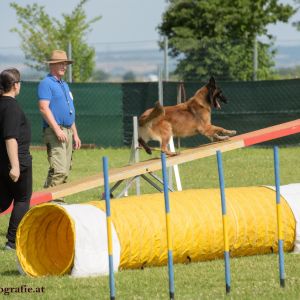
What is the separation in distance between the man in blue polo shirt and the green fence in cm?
907

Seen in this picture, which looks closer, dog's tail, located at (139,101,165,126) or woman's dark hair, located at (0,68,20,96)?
woman's dark hair, located at (0,68,20,96)

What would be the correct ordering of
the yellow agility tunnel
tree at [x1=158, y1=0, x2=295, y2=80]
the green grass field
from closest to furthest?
the green grass field, the yellow agility tunnel, tree at [x1=158, y1=0, x2=295, y2=80]

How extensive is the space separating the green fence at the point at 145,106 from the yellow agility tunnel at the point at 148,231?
33.6 feet

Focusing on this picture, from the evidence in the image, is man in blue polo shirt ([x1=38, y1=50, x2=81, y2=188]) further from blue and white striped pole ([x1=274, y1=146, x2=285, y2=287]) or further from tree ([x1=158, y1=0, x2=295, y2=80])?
tree ([x1=158, y1=0, x2=295, y2=80])

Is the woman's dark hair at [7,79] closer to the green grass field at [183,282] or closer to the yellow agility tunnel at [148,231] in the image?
the yellow agility tunnel at [148,231]

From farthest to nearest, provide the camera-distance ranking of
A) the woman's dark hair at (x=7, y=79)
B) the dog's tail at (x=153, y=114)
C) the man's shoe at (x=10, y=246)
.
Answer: the dog's tail at (x=153, y=114)
the man's shoe at (x=10, y=246)
the woman's dark hair at (x=7, y=79)

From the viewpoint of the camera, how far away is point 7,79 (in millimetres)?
7629

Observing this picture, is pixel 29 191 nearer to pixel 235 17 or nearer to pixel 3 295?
pixel 3 295

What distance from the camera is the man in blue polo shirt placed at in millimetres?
9062

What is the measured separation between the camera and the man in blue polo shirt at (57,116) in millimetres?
9062

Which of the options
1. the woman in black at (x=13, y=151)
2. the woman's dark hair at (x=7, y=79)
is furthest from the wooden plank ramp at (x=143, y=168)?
the woman's dark hair at (x=7, y=79)

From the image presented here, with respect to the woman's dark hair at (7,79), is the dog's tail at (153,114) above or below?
below

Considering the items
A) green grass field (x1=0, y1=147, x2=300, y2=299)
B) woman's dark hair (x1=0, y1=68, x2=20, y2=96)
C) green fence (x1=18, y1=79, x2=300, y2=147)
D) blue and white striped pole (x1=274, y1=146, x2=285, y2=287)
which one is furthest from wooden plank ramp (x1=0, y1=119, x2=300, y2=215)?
green fence (x1=18, y1=79, x2=300, y2=147)

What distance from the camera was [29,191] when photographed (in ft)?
25.4
